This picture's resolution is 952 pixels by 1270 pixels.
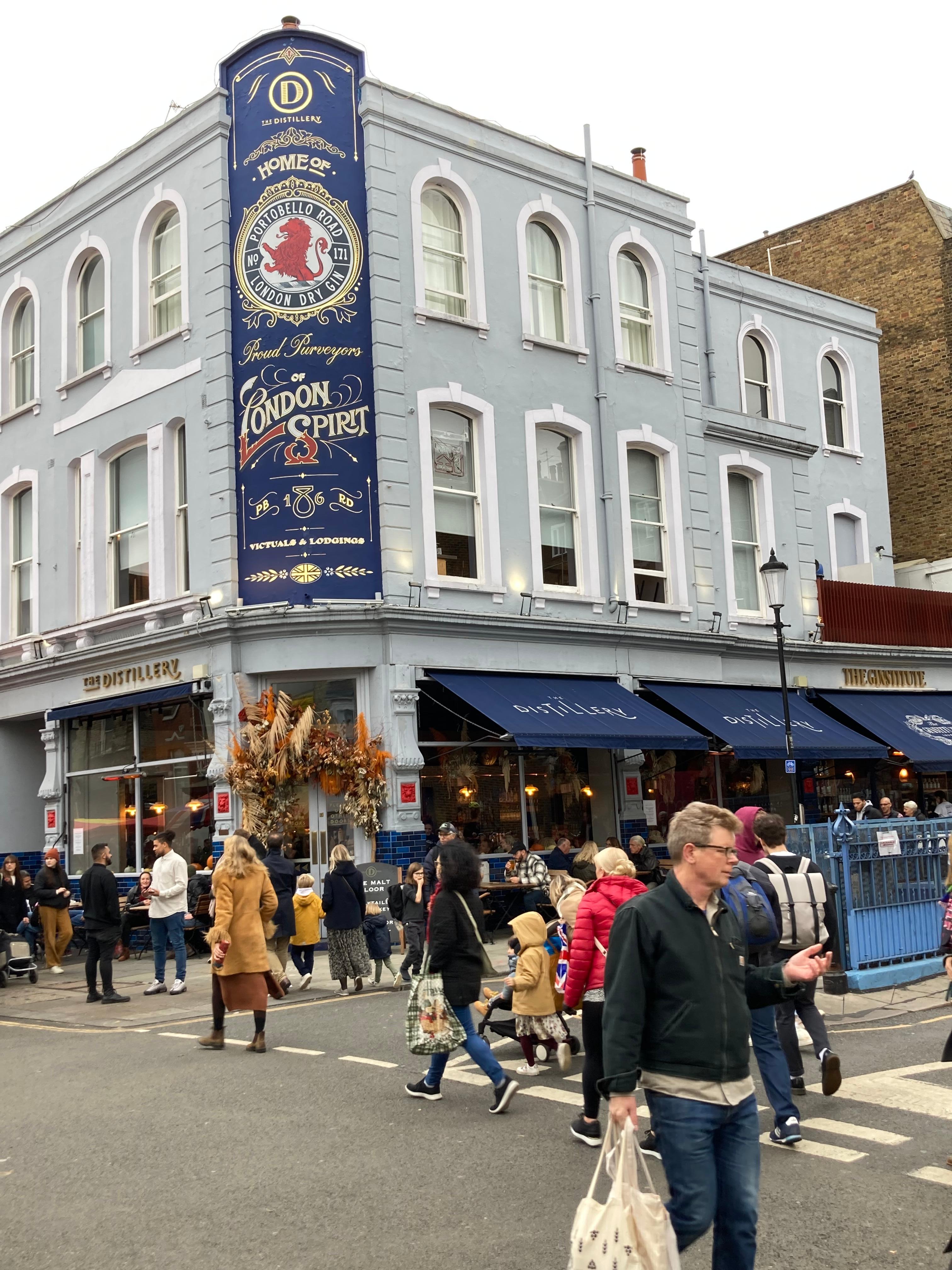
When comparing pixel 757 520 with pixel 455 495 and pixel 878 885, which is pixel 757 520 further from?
pixel 878 885

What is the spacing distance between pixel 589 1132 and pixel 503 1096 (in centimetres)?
97

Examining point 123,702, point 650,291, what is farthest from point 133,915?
point 650,291

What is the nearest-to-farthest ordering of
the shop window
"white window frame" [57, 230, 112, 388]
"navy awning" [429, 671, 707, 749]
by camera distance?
"navy awning" [429, 671, 707, 749] < the shop window < "white window frame" [57, 230, 112, 388]

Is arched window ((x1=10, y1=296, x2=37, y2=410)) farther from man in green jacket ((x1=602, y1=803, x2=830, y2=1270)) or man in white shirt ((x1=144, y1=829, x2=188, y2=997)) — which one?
man in green jacket ((x1=602, y1=803, x2=830, y2=1270))

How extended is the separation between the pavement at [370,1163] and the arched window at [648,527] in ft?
40.5

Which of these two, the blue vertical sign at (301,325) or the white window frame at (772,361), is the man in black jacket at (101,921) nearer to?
the blue vertical sign at (301,325)

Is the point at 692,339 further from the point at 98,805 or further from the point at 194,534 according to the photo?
the point at 98,805

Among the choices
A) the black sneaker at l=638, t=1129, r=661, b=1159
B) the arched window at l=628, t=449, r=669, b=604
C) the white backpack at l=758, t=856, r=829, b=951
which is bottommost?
the black sneaker at l=638, t=1129, r=661, b=1159

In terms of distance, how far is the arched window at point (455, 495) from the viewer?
20.1 m

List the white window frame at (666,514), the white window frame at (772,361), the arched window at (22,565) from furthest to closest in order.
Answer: the white window frame at (772,361), the arched window at (22,565), the white window frame at (666,514)

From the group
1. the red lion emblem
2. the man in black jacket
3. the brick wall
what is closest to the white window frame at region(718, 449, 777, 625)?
the brick wall

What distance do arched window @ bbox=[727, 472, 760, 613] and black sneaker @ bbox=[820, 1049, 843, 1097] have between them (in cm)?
1752

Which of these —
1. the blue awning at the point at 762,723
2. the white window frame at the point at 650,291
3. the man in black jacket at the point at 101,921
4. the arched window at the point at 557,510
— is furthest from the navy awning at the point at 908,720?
the man in black jacket at the point at 101,921

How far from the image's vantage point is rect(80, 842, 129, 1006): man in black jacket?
1495 cm
